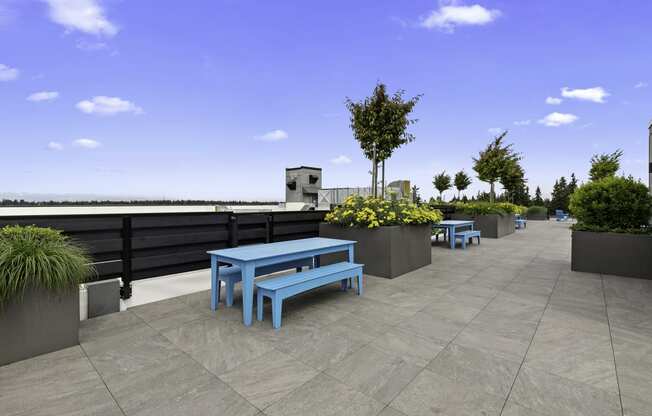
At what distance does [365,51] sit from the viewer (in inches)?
375

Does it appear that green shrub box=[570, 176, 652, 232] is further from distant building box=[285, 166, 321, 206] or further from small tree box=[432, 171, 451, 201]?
distant building box=[285, 166, 321, 206]

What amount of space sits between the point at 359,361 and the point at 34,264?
236cm

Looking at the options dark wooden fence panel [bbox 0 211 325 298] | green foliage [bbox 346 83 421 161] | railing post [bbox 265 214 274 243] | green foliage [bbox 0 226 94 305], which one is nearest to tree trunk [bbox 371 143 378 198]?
green foliage [bbox 346 83 421 161]

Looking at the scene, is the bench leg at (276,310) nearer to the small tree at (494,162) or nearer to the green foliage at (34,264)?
the green foliage at (34,264)

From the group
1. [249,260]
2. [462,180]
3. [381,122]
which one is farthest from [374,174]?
[462,180]

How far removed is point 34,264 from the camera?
2035 millimetres

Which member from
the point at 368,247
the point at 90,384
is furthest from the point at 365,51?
the point at 90,384

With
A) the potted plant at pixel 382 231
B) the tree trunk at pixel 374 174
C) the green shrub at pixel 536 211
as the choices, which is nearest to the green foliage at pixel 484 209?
the tree trunk at pixel 374 174

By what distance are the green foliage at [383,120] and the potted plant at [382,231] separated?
10.7 feet

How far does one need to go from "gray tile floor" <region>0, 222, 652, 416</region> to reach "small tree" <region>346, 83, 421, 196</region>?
5162 millimetres

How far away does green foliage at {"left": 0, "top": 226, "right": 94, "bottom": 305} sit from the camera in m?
1.97

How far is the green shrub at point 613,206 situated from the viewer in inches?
187

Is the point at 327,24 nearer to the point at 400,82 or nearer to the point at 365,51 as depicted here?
the point at 365,51

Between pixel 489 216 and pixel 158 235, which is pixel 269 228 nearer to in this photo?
pixel 158 235
